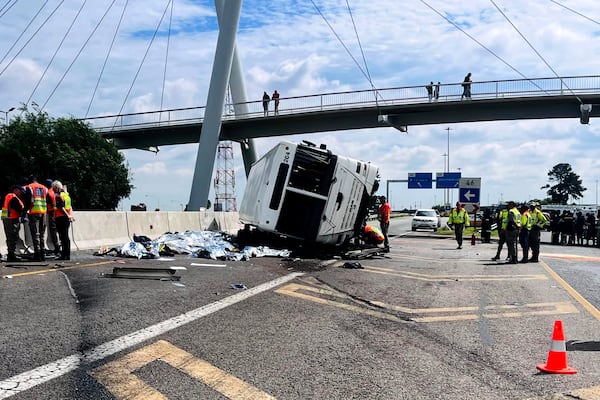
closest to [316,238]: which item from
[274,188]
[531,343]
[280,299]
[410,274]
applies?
[274,188]

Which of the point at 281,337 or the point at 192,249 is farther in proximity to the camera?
the point at 192,249

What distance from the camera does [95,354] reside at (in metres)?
5.45

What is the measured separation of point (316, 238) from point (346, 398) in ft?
34.9

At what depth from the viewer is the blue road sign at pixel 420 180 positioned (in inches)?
2771

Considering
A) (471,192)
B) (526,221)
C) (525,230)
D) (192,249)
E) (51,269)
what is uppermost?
(471,192)

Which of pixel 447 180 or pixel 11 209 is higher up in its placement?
pixel 447 180

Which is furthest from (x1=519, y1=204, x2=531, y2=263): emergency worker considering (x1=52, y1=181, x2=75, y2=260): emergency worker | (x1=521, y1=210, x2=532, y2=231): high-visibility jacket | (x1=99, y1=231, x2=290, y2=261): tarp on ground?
(x1=52, y1=181, x2=75, y2=260): emergency worker

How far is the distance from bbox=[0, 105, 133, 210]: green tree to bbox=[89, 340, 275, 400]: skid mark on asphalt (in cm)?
4466

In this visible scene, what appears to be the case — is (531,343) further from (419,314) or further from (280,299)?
(280,299)

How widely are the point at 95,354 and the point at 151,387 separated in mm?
1044

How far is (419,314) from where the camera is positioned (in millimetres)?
8352

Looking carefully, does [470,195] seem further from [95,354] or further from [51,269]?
[95,354]

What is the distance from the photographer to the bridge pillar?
105 feet

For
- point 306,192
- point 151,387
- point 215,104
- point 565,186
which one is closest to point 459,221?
point 306,192
